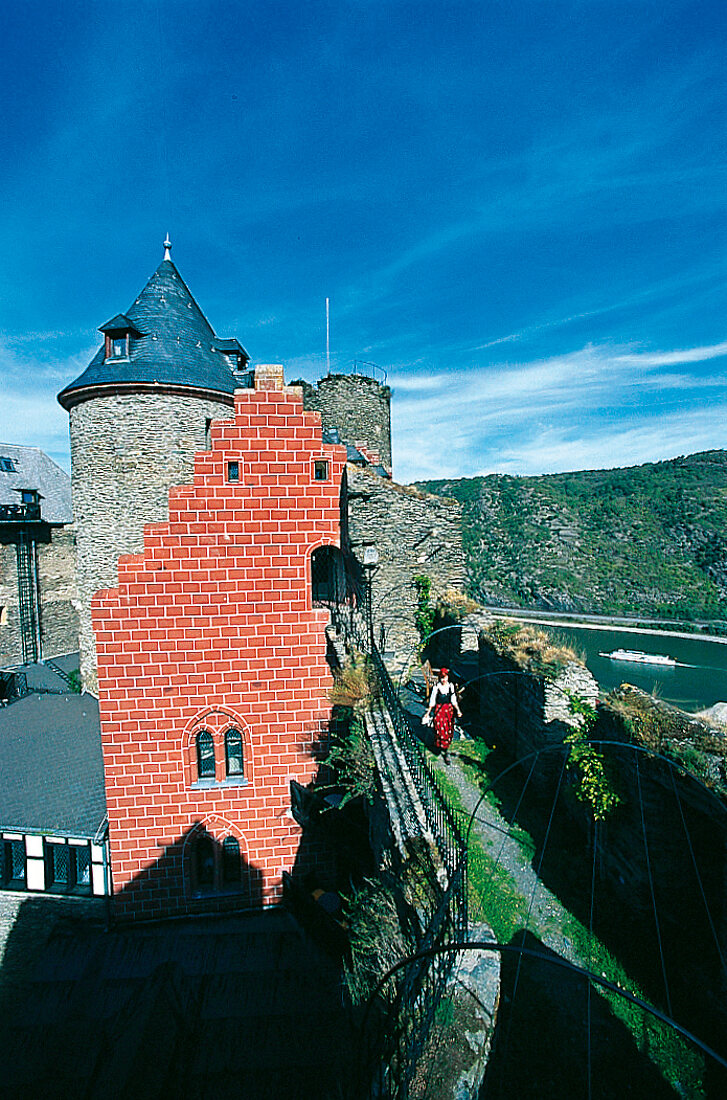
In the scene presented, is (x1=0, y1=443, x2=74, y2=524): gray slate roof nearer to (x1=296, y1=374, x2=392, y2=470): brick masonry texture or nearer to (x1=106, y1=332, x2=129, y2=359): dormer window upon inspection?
(x1=106, y1=332, x2=129, y2=359): dormer window

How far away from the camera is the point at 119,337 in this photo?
67.5ft

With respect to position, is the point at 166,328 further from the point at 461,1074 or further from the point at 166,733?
the point at 461,1074

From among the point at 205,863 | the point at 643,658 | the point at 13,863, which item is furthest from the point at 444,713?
the point at 13,863

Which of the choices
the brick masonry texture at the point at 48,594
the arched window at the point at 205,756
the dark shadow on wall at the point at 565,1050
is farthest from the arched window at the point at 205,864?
the brick masonry texture at the point at 48,594

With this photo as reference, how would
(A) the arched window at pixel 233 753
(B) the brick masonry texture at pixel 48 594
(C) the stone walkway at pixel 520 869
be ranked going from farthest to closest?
(B) the brick masonry texture at pixel 48 594 < (A) the arched window at pixel 233 753 < (C) the stone walkway at pixel 520 869

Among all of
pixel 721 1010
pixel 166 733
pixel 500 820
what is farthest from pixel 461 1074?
pixel 166 733

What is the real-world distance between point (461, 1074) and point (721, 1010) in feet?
11.6

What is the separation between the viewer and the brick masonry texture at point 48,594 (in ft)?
98.5

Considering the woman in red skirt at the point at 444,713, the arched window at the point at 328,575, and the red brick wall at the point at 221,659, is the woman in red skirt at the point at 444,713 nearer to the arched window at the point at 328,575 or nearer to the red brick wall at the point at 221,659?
the red brick wall at the point at 221,659

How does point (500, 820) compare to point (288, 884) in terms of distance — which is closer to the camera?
point (500, 820)

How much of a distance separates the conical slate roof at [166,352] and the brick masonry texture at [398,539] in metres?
9.02

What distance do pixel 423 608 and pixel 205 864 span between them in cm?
921

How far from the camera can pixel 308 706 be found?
912 centimetres

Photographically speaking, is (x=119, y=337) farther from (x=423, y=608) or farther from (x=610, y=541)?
(x=610, y=541)
